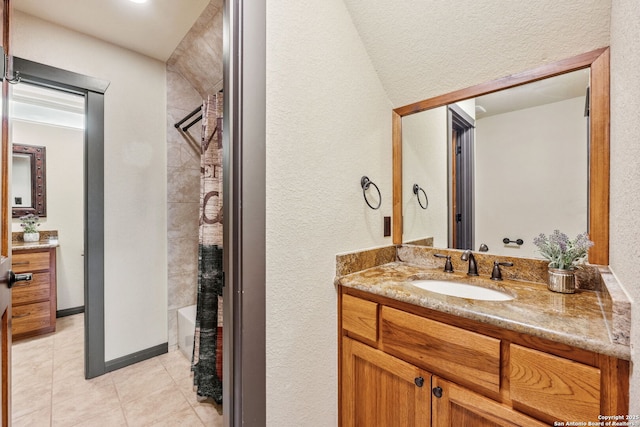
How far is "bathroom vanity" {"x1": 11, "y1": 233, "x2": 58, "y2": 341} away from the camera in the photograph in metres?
2.49

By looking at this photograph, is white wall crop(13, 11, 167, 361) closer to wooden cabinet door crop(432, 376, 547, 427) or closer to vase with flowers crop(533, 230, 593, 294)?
wooden cabinet door crop(432, 376, 547, 427)

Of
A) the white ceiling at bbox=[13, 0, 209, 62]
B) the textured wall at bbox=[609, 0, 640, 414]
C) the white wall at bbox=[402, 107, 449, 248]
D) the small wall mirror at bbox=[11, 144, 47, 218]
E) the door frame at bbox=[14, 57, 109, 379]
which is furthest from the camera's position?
the small wall mirror at bbox=[11, 144, 47, 218]

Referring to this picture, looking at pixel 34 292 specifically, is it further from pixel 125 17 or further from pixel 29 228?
pixel 125 17

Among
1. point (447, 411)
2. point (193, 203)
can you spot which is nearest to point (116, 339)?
point (193, 203)

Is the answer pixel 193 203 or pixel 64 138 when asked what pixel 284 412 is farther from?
pixel 64 138

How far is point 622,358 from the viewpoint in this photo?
615mm

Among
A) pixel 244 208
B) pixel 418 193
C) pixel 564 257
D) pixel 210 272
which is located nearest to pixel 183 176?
pixel 210 272

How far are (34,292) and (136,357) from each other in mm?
1417

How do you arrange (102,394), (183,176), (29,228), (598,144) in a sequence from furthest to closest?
1. (29,228)
2. (183,176)
3. (102,394)
4. (598,144)

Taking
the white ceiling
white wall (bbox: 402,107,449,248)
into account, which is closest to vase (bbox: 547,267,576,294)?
white wall (bbox: 402,107,449,248)

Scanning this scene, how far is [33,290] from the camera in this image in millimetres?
2562

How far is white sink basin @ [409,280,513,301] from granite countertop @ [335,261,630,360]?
24 mm

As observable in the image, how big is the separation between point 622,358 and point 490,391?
337 mm

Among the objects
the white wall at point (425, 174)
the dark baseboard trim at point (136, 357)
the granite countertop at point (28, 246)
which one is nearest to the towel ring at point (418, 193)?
the white wall at point (425, 174)
